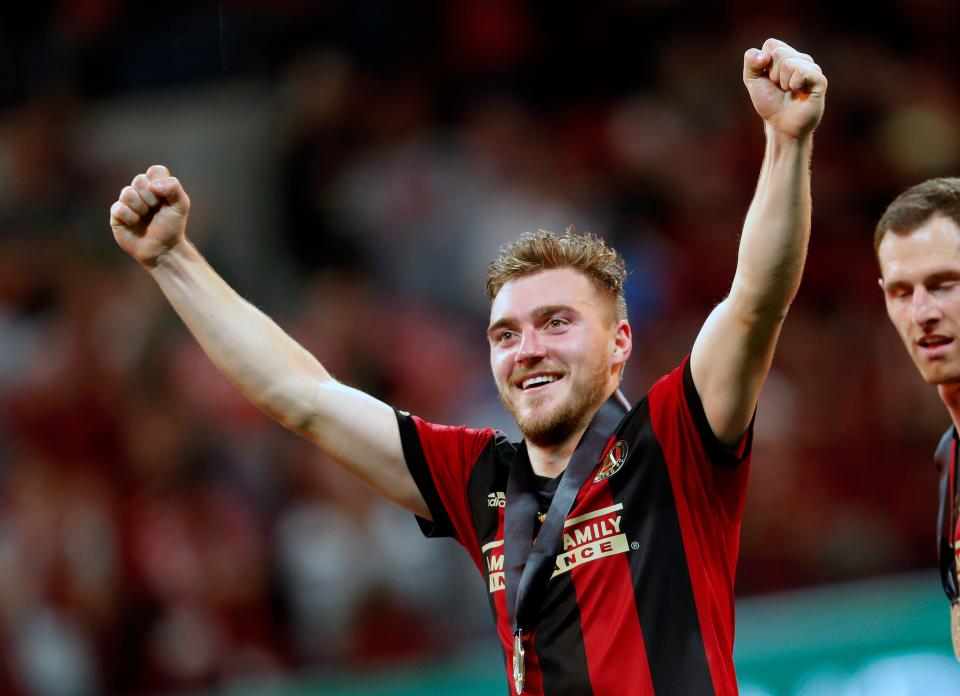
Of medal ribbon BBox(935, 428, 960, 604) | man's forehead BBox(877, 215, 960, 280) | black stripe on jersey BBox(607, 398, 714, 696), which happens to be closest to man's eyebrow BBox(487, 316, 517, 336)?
black stripe on jersey BBox(607, 398, 714, 696)

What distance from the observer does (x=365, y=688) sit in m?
6.06

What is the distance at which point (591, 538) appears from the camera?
3152 mm

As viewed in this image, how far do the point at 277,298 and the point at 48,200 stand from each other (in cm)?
181

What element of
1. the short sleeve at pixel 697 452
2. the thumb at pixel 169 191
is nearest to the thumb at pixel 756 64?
the short sleeve at pixel 697 452

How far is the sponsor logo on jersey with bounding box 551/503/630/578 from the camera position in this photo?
10.3 feet

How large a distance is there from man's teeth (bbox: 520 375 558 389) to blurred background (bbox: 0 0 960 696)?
2.35 metres

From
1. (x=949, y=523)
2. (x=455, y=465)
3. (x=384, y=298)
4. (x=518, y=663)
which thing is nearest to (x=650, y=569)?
(x=518, y=663)

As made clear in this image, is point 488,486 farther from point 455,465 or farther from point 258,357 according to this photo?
point 258,357

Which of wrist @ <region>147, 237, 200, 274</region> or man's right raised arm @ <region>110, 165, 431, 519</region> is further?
wrist @ <region>147, 237, 200, 274</region>

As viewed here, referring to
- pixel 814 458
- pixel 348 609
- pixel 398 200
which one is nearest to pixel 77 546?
pixel 348 609

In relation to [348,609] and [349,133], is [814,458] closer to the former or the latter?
[348,609]

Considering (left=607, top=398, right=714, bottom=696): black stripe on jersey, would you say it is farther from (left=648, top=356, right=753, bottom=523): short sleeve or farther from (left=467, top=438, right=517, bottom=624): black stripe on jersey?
(left=467, top=438, right=517, bottom=624): black stripe on jersey

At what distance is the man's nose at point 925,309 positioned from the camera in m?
3.37

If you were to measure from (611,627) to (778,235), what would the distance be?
92 cm
